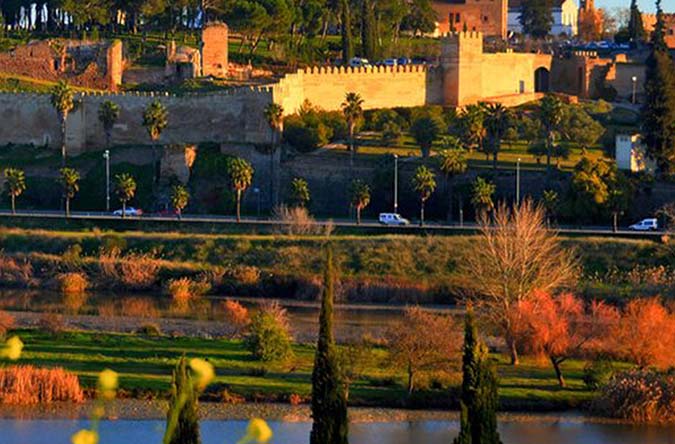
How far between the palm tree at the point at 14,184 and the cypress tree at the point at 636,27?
30990mm

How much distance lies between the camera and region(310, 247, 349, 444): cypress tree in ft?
76.9

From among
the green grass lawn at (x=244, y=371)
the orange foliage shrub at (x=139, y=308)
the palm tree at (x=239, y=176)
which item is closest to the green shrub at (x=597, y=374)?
the green grass lawn at (x=244, y=371)

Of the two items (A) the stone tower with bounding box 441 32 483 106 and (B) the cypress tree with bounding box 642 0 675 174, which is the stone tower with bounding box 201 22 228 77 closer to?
(A) the stone tower with bounding box 441 32 483 106

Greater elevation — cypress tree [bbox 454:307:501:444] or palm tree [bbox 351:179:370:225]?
palm tree [bbox 351:179:370:225]

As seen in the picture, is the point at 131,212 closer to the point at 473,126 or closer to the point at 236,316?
the point at 473,126

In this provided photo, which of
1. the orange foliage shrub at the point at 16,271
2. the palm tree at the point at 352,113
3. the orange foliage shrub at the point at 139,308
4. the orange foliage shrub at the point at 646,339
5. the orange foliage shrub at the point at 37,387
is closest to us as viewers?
the orange foliage shrub at the point at 37,387

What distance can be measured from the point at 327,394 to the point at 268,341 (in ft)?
35.5

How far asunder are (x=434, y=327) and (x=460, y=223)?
666 inches

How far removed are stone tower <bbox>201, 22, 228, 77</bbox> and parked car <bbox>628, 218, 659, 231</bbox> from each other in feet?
66.6

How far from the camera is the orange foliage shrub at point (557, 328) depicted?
3462cm

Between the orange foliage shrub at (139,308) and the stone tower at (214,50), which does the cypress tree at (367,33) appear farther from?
the orange foliage shrub at (139,308)

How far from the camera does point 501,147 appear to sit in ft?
185

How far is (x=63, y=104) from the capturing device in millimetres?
56500

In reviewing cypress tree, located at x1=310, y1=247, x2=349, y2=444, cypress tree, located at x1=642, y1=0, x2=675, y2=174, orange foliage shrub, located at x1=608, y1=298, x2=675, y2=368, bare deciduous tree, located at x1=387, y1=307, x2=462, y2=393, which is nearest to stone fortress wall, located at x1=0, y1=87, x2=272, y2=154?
cypress tree, located at x1=642, y1=0, x2=675, y2=174
